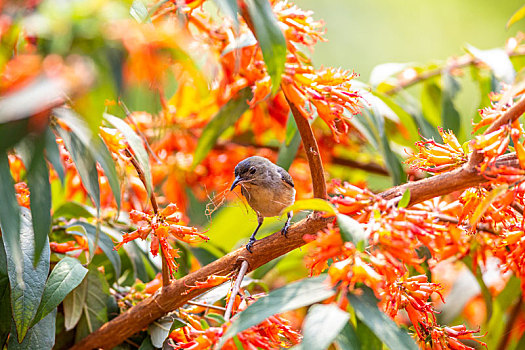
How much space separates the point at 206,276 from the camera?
1505 millimetres

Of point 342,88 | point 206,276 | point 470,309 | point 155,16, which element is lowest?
point 470,309

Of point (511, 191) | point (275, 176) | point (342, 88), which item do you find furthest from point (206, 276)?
point (275, 176)

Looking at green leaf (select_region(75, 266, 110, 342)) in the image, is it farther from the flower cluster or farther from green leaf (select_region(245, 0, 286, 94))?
green leaf (select_region(245, 0, 286, 94))

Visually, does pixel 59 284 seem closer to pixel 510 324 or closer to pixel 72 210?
pixel 72 210

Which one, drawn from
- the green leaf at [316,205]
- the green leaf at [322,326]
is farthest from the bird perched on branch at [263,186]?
the green leaf at [322,326]

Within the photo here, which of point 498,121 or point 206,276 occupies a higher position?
point 498,121

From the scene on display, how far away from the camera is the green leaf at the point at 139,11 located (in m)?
1.24

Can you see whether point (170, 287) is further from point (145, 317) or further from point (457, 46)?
point (457, 46)

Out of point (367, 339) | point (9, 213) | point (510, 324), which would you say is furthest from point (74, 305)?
point (510, 324)

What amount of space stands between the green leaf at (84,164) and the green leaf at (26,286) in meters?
0.27

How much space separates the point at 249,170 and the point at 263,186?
0.10 m

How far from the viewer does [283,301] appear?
107 cm

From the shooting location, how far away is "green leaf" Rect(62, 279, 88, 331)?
1638mm

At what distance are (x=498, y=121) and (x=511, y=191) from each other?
0.19 metres
